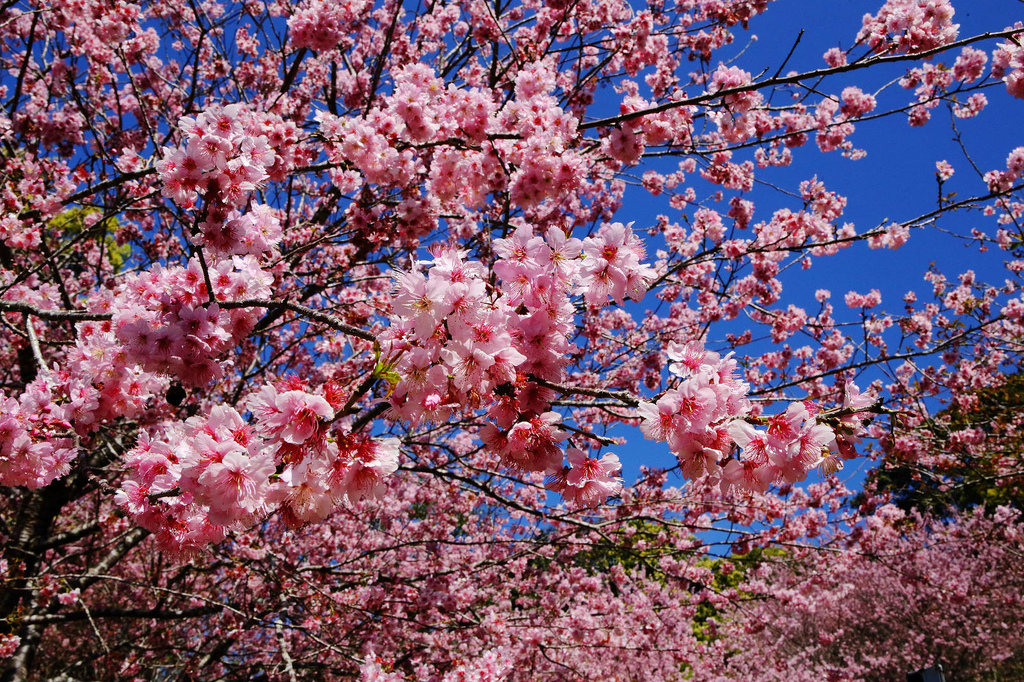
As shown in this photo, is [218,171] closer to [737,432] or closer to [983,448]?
[737,432]

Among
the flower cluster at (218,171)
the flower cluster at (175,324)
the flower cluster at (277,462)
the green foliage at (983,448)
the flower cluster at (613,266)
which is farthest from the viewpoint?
the green foliage at (983,448)

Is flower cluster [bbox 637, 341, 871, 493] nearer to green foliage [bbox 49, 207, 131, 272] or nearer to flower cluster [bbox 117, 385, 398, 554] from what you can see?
flower cluster [bbox 117, 385, 398, 554]

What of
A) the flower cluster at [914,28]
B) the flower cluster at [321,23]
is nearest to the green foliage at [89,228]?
the flower cluster at [321,23]

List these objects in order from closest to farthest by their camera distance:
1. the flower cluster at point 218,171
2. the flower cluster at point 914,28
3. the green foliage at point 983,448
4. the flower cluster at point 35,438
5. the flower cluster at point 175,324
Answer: the flower cluster at point 175,324
the flower cluster at point 218,171
the flower cluster at point 35,438
the flower cluster at point 914,28
the green foliage at point 983,448

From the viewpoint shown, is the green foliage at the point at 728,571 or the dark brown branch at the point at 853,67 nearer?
the dark brown branch at the point at 853,67

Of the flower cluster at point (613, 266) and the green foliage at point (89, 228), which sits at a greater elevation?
the green foliage at point (89, 228)

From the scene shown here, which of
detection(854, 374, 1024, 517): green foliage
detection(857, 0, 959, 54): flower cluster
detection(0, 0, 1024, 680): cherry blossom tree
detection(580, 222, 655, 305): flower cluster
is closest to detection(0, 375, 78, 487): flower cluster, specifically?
detection(0, 0, 1024, 680): cherry blossom tree

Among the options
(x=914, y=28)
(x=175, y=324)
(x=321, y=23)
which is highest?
(x=321, y=23)

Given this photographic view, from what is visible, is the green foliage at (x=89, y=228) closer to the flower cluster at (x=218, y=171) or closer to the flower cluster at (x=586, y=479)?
the flower cluster at (x=218, y=171)

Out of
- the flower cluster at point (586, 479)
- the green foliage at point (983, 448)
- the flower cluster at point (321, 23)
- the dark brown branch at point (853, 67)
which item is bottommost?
the flower cluster at point (586, 479)

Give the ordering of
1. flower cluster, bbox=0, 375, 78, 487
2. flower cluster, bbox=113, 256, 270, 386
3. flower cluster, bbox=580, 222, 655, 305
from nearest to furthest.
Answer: flower cluster, bbox=580, 222, 655, 305 → flower cluster, bbox=113, 256, 270, 386 → flower cluster, bbox=0, 375, 78, 487

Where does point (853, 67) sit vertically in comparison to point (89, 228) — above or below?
above

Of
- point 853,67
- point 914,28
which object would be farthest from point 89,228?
point 914,28

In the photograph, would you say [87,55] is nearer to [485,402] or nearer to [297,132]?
[297,132]
